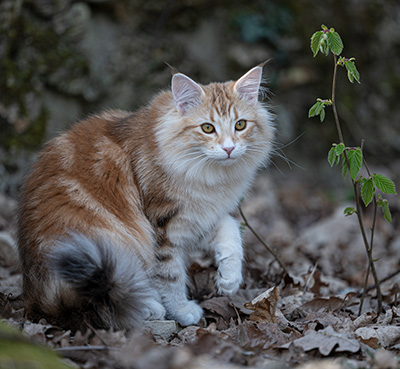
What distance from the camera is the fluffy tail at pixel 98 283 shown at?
2461 mm

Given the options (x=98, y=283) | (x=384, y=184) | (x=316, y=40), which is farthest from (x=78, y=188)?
(x=384, y=184)

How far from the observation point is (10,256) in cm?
415

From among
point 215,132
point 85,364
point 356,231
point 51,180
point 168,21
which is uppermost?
point 168,21

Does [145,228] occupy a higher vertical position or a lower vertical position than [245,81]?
lower

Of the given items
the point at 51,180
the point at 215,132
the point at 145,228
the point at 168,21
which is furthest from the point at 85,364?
the point at 168,21

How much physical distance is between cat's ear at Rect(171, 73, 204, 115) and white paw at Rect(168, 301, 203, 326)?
4.36ft

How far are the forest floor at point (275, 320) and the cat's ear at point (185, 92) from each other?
131cm

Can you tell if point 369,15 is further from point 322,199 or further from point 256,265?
point 256,265

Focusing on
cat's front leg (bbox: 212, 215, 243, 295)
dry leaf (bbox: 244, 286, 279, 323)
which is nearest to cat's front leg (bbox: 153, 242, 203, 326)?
cat's front leg (bbox: 212, 215, 243, 295)

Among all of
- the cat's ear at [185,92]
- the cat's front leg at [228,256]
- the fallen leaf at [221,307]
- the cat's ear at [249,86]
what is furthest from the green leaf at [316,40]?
the fallen leaf at [221,307]

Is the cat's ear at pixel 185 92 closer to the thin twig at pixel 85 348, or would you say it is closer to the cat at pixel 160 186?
the cat at pixel 160 186

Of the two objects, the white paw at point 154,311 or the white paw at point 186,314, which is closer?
the white paw at point 154,311

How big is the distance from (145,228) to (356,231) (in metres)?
3.46

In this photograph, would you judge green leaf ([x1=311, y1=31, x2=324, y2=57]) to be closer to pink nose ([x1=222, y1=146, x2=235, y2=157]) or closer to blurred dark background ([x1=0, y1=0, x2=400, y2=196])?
pink nose ([x1=222, y1=146, x2=235, y2=157])
